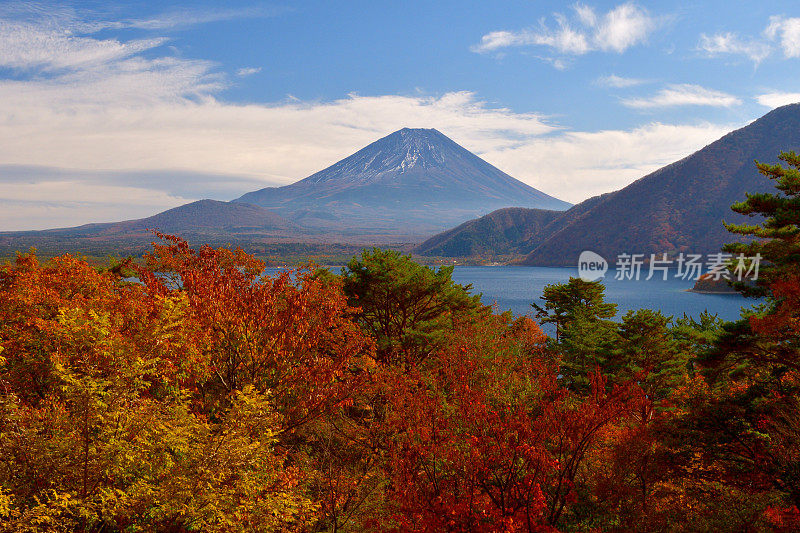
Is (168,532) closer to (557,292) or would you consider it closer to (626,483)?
(626,483)

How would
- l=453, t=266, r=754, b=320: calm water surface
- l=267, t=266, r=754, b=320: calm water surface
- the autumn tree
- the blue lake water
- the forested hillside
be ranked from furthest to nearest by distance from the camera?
l=453, t=266, r=754, b=320: calm water surface < l=267, t=266, r=754, b=320: calm water surface < the blue lake water < the autumn tree < the forested hillside

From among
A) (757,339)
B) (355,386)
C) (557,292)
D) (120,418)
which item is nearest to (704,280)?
(557,292)

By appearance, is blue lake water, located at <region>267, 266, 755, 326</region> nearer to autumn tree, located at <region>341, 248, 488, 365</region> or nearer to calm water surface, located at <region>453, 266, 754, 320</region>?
calm water surface, located at <region>453, 266, 754, 320</region>

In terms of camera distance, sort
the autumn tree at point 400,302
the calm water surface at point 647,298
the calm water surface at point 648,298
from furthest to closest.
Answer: the calm water surface at point 648,298 → the calm water surface at point 647,298 → the autumn tree at point 400,302

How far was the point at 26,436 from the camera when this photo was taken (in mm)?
7711

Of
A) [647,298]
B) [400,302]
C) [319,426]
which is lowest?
[647,298]

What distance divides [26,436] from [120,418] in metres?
1.37

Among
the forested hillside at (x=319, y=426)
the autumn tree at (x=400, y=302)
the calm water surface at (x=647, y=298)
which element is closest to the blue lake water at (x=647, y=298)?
the calm water surface at (x=647, y=298)

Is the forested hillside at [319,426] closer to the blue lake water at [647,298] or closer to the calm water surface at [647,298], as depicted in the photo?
the blue lake water at [647,298]

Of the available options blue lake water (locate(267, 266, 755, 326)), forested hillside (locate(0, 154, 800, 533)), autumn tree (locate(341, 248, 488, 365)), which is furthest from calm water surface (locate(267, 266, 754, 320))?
forested hillside (locate(0, 154, 800, 533))

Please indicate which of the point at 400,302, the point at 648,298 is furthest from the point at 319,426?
the point at 648,298

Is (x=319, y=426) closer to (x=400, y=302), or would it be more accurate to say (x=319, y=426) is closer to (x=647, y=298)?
(x=400, y=302)

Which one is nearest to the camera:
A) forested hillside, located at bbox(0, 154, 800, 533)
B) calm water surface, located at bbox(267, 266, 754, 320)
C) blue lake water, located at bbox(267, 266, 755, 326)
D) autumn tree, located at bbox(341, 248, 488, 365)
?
forested hillside, located at bbox(0, 154, 800, 533)

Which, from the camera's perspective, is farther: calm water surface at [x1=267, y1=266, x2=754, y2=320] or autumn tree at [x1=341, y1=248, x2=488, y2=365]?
calm water surface at [x1=267, y1=266, x2=754, y2=320]
